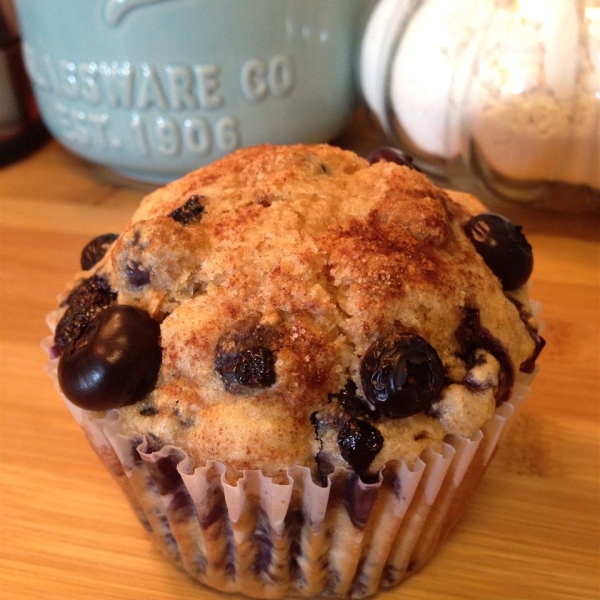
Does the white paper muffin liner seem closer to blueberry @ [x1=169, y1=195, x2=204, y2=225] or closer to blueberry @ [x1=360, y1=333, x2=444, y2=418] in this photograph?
blueberry @ [x1=360, y1=333, x2=444, y2=418]

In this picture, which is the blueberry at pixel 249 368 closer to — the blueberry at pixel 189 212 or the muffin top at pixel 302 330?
the muffin top at pixel 302 330

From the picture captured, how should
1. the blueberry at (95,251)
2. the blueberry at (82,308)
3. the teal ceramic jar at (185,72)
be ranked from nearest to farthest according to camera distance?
the blueberry at (82,308)
the blueberry at (95,251)
the teal ceramic jar at (185,72)

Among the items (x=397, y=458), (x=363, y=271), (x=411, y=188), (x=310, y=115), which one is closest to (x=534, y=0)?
(x=310, y=115)

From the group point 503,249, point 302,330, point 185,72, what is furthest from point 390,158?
point 185,72

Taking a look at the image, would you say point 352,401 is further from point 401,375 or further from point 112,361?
point 112,361

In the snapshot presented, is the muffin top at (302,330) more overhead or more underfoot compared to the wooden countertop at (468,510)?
more overhead

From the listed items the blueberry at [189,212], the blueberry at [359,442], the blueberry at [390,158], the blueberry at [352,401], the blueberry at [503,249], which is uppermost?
the blueberry at [189,212]

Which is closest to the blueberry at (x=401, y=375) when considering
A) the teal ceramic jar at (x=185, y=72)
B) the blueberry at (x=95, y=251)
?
the blueberry at (x=95, y=251)
